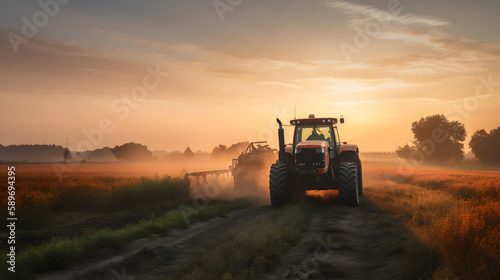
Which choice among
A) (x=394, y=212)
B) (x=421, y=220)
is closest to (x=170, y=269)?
(x=421, y=220)

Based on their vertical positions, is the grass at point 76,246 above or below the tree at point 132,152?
below

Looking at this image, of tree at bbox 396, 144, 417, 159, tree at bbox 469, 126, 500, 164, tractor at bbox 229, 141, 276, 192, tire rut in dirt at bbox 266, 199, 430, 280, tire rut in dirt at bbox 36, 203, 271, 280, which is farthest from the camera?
tree at bbox 396, 144, 417, 159

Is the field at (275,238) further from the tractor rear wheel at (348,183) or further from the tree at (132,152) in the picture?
the tree at (132,152)

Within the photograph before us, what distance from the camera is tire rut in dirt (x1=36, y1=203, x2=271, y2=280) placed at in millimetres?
7973

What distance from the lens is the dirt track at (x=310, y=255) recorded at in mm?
7590

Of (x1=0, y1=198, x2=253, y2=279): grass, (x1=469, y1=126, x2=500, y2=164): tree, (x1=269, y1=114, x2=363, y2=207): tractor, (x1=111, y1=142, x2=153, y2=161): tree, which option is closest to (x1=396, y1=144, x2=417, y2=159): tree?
(x1=469, y1=126, x2=500, y2=164): tree

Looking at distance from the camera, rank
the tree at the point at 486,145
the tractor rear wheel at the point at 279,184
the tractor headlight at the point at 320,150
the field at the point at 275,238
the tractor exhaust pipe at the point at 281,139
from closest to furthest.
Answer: the field at the point at 275,238, the tractor headlight at the point at 320,150, the tractor rear wheel at the point at 279,184, the tractor exhaust pipe at the point at 281,139, the tree at the point at 486,145

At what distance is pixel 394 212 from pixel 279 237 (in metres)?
6.10

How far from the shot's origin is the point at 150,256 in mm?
9273

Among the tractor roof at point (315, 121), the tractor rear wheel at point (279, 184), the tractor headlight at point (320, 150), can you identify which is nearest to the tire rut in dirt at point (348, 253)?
the tractor rear wheel at point (279, 184)

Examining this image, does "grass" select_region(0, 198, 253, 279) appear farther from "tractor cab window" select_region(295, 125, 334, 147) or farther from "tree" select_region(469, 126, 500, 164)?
"tree" select_region(469, 126, 500, 164)

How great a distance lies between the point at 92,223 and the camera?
13.5 m

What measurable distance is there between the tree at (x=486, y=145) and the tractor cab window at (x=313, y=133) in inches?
3108

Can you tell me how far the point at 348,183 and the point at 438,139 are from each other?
79178mm
